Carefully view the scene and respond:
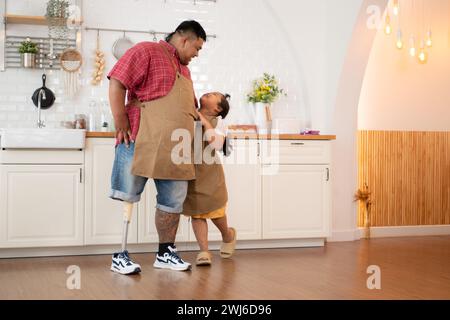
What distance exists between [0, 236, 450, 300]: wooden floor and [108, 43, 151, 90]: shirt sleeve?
1.06 m

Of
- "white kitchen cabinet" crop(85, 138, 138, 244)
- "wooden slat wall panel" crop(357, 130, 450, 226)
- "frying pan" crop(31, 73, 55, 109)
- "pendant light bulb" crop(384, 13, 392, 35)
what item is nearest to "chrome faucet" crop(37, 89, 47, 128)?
"frying pan" crop(31, 73, 55, 109)

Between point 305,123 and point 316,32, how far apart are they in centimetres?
79

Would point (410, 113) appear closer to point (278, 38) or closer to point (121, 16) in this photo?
point (278, 38)

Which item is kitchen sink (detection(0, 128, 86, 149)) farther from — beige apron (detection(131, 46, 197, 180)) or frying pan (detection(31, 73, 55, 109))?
beige apron (detection(131, 46, 197, 180))

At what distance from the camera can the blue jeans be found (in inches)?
142

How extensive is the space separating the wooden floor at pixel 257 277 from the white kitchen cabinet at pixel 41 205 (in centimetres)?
14

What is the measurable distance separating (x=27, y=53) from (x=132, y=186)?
1873mm

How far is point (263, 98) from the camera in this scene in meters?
5.38

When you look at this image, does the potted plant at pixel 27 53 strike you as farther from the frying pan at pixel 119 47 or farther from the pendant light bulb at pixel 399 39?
the pendant light bulb at pixel 399 39

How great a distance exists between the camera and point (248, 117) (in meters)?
5.50

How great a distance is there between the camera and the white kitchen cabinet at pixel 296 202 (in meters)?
4.87

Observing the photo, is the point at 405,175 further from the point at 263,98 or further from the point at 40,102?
the point at 40,102

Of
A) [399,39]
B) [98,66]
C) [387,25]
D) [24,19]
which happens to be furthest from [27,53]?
[399,39]
